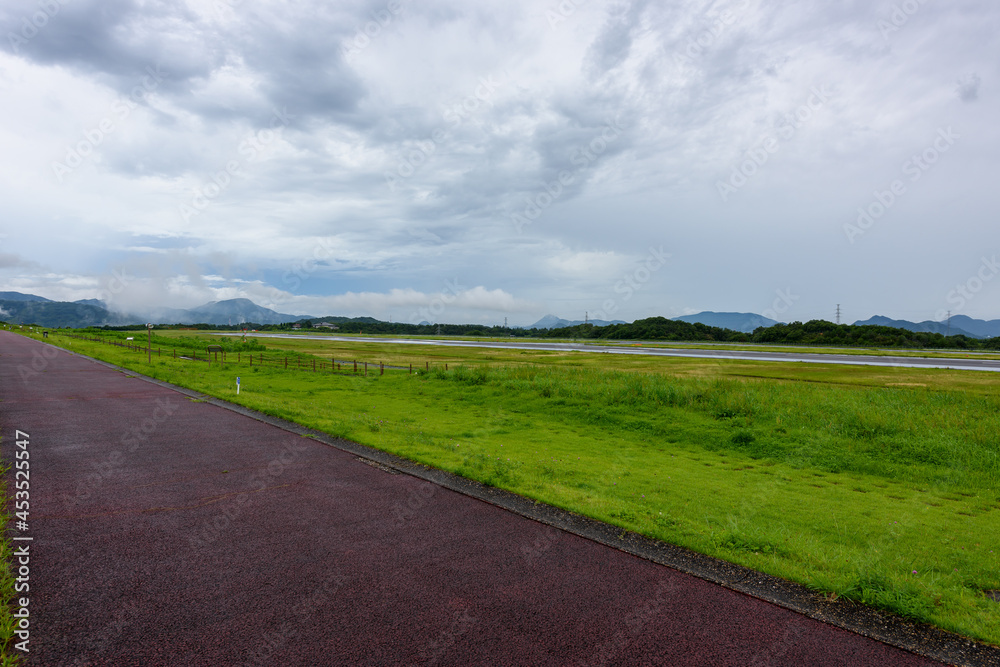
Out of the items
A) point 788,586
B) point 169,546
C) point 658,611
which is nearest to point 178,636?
point 169,546

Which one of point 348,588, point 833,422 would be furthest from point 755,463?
point 348,588

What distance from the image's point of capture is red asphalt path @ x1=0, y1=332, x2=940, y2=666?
155 inches

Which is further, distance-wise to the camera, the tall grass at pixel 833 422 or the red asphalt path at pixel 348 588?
the tall grass at pixel 833 422

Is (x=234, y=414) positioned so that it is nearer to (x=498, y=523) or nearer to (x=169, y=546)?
(x=169, y=546)

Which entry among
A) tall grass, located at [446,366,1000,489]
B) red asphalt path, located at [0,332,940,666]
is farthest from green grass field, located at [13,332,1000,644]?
red asphalt path, located at [0,332,940,666]

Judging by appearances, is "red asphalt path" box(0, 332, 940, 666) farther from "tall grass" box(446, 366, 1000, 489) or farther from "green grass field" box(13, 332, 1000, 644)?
"tall grass" box(446, 366, 1000, 489)

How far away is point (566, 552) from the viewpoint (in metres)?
5.82

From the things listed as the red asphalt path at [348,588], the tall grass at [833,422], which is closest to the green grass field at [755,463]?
the tall grass at [833,422]

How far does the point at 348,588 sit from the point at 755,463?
37.1 ft

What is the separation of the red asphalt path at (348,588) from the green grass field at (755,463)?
1.20m

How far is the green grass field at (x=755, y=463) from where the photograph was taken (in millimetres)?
5984

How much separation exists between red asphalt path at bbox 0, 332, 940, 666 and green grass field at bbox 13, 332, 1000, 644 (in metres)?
1.20

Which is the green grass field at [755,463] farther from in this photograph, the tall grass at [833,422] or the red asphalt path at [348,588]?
the red asphalt path at [348,588]

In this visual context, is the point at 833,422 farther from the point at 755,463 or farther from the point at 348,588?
the point at 348,588
